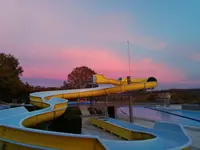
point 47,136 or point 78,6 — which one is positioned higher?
point 78,6

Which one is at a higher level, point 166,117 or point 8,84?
point 8,84

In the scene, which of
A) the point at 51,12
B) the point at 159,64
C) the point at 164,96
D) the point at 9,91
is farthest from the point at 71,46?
the point at 9,91

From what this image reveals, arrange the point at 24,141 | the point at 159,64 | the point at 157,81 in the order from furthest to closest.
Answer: the point at 157,81, the point at 159,64, the point at 24,141

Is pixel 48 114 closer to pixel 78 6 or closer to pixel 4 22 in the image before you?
pixel 78 6

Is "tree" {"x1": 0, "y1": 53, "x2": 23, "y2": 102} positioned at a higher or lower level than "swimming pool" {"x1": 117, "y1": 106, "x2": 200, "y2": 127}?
higher

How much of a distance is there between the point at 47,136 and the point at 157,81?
16320mm

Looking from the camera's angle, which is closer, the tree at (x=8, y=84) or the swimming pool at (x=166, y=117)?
the swimming pool at (x=166, y=117)

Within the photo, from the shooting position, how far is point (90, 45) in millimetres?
15148

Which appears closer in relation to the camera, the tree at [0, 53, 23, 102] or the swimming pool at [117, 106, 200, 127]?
the swimming pool at [117, 106, 200, 127]

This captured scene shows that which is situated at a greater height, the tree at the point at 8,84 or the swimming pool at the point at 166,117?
the tree at the point at 8,84

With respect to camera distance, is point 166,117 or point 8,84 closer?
point 166,117

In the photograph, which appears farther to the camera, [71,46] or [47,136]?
[71,46]

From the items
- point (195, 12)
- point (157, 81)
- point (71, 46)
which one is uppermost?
point (195, 12)

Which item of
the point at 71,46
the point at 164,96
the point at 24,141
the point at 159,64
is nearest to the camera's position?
the point at 24,141
